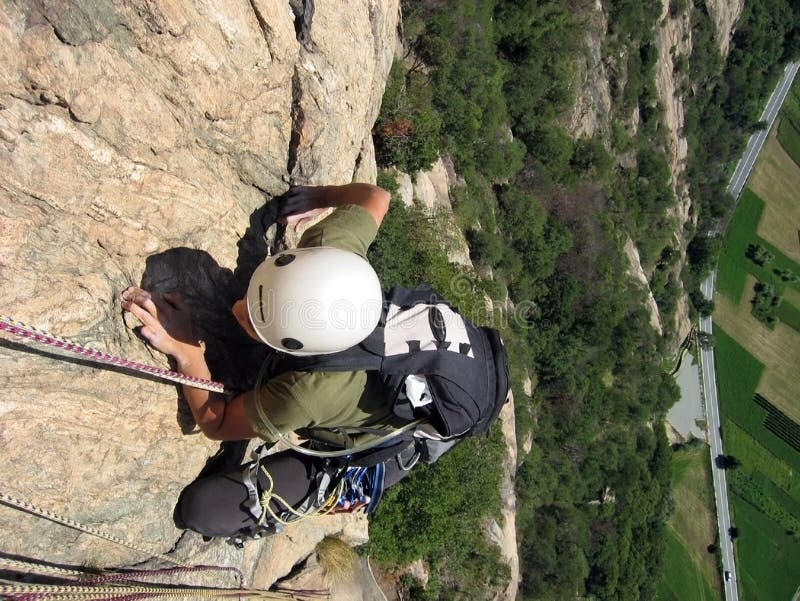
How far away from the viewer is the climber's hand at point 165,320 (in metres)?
3.71

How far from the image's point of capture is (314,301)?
134 inches

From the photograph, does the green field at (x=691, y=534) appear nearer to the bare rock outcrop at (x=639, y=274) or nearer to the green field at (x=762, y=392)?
the green field at (x=762, y=392)

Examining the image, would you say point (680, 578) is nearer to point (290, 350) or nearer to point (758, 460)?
point (758, 460)

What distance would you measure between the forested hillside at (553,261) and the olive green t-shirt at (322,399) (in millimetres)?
7532

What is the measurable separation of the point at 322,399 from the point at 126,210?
1.90 metres

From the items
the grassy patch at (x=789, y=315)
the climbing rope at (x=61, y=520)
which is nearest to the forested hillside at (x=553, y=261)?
the climbing rope at (x=61, y=520)

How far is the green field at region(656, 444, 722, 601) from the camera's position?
41938mm

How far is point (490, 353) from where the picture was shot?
4.14 meters

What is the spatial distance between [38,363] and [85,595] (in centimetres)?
146

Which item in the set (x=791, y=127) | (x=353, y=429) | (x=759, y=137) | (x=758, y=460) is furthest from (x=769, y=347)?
(x=353, y=429)

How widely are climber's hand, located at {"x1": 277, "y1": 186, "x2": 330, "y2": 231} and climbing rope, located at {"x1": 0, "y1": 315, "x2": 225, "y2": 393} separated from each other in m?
1.83

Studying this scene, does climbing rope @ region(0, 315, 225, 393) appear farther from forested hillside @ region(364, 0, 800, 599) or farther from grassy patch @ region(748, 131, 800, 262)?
grassy patch @ region(748, 131, 800, 262)

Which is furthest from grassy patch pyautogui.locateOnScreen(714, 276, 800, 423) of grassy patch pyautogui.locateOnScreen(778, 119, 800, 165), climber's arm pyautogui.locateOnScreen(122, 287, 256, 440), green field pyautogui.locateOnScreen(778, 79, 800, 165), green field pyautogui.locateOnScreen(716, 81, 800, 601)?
climber's arm pyautogui.locateOnScreen(122, 287, 256, 440)

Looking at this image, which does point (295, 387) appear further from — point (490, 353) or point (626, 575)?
point (626, 575)
